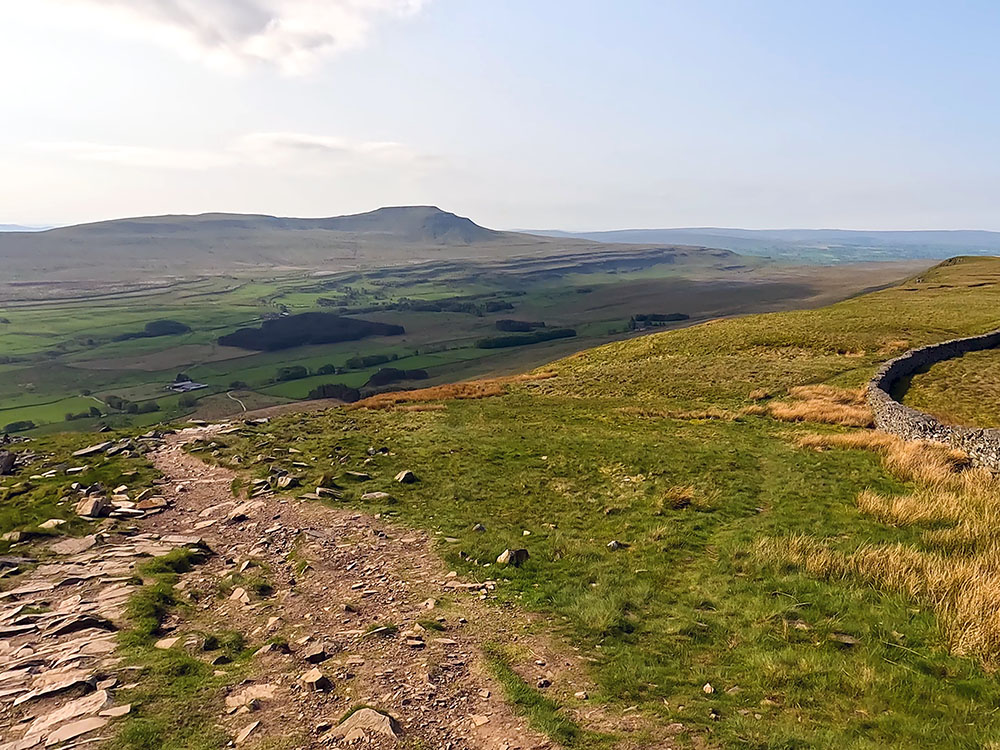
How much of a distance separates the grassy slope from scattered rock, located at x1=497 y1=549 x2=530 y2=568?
37 cm

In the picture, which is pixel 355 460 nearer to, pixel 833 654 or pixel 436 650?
pixel 436 650

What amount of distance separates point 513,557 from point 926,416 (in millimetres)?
22811

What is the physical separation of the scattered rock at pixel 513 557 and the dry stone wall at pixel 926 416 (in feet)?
60.9

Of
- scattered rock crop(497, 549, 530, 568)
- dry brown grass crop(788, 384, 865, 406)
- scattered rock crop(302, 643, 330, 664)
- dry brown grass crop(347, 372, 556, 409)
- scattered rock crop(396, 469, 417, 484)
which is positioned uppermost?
scattered rock crop(302, 643, 330, 664)

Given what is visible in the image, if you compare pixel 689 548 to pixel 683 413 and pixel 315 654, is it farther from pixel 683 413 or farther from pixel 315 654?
pixel 683 413

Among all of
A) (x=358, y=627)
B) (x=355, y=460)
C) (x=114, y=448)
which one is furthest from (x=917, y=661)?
(x=114, y=448)

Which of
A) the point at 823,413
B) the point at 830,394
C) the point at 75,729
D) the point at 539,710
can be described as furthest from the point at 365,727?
the point at 830,394

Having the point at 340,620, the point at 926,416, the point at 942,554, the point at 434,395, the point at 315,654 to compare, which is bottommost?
the point at 434,395

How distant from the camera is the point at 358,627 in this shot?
1301cm

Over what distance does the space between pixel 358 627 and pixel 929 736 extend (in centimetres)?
1085

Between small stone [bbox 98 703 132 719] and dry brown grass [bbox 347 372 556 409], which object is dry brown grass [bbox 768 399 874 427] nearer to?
dry brown grass [bbox 347 372 556 409]

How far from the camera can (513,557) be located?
16.0 meters

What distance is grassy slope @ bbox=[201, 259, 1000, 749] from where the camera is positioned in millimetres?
9578

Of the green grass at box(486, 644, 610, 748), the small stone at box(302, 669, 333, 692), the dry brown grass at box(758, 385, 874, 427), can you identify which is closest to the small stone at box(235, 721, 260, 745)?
the small stone at box(302, 669, 333, 692)
